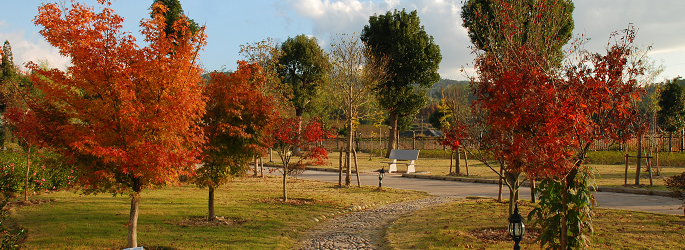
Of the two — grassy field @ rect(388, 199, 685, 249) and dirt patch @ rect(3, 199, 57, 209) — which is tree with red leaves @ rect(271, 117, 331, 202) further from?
dirt patch @ rect(3, 199, 57, 209)

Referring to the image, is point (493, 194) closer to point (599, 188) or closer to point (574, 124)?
point (599, 188)

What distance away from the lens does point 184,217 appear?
406 inches

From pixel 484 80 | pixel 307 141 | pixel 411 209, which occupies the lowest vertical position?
pixel 411 209

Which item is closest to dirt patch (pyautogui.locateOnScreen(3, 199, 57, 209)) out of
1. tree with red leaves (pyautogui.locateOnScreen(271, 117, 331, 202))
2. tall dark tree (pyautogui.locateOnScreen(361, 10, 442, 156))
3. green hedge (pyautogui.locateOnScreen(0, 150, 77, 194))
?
green hedge (pyautogui.locateOnScreen(0, 150, 77, 194))

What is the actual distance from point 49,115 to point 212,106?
3.93m

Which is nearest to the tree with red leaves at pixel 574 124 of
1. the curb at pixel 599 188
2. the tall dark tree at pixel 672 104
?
the curb at pixel 599 188

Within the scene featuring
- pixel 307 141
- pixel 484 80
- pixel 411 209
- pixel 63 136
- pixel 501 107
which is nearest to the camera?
pixel 63 136

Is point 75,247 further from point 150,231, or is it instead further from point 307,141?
point 307,141

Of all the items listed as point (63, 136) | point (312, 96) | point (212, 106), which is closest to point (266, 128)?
point (212, 106)

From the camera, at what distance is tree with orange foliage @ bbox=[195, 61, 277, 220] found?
9766 millimetres

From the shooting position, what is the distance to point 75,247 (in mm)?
7289

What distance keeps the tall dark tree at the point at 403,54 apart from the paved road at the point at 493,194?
401 inches

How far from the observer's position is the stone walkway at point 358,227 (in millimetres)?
8266

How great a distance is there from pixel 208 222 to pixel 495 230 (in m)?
6.38
